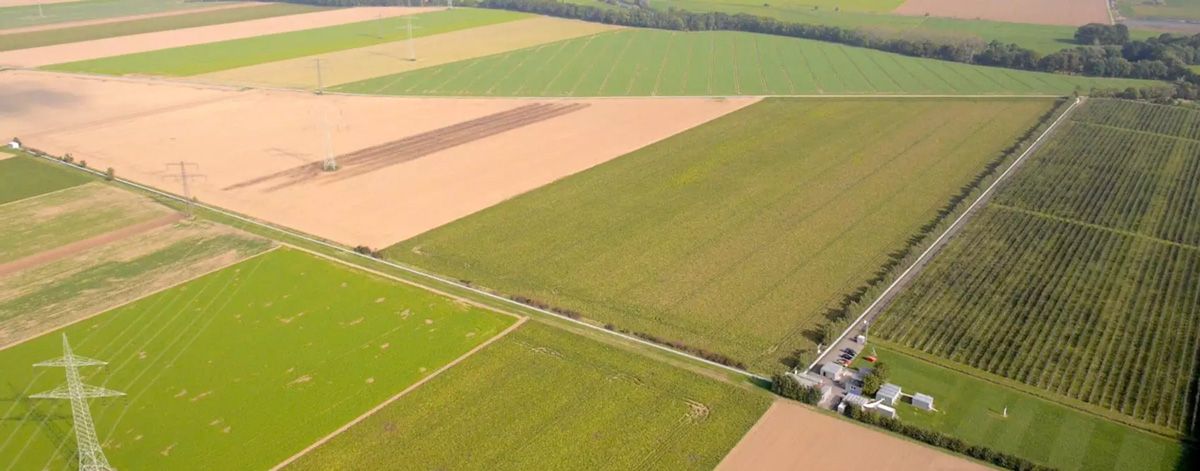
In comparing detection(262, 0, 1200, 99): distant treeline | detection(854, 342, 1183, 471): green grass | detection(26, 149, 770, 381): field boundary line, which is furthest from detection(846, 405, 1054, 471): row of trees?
detection(262, 0, 1200, 99): distant treeline

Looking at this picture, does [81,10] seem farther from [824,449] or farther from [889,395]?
[824,449]

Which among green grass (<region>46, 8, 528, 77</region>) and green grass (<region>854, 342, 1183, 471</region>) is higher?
green grass (<region>46, 8, 528, 77</region>)

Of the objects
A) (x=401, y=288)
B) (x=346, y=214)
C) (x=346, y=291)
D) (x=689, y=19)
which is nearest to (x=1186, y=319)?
(x=401, y=288)

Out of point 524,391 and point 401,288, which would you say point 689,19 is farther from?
point 524,391

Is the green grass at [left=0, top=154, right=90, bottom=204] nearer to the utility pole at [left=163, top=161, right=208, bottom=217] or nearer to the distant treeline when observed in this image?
the utility pole at [left=163, top=161, right=208, bottom=217]

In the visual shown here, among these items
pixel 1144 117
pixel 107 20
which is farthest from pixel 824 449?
pixel 107 20

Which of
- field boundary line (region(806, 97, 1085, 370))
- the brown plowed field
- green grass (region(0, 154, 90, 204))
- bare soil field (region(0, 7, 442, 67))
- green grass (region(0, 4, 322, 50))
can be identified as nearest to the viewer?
field boundary line (region(806, 97, 1085, 370))
